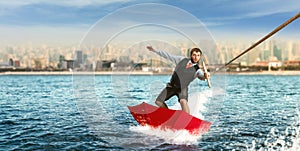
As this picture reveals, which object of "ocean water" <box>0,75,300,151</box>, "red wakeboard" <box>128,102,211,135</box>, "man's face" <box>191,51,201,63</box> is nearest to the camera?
"man's face" <box>191,51,201,63</box>

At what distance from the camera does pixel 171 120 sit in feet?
29.7

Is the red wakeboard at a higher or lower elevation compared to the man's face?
lower

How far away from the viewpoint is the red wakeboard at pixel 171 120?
29.0 ft

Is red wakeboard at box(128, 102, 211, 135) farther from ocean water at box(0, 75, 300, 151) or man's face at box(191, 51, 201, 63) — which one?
man's face at box(191, 51, 201, 63)

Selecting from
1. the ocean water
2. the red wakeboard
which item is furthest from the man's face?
the ocean water

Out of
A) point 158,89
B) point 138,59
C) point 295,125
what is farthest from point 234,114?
point 138,59

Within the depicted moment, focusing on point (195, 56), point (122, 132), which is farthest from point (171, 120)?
point (122, 132)

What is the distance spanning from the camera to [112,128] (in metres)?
11.2

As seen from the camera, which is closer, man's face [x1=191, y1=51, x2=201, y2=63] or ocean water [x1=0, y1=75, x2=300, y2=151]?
man's face [x1=191, y1=51, x2=201, y2=63]

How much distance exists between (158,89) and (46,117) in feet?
21.3

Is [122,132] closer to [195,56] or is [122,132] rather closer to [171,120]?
[171,120]

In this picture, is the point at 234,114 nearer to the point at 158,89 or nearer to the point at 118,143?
the point at 158,89

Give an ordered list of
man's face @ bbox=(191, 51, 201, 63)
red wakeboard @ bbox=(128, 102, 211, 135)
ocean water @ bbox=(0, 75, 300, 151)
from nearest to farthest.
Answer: man's face @ bbox=(191, 51, 201, 63), red wakeboard @ bbox=(128, 102, 211, 135), ocean water @ bbox=(0, 75, 300, 151)

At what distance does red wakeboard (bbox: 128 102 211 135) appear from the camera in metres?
8.84
